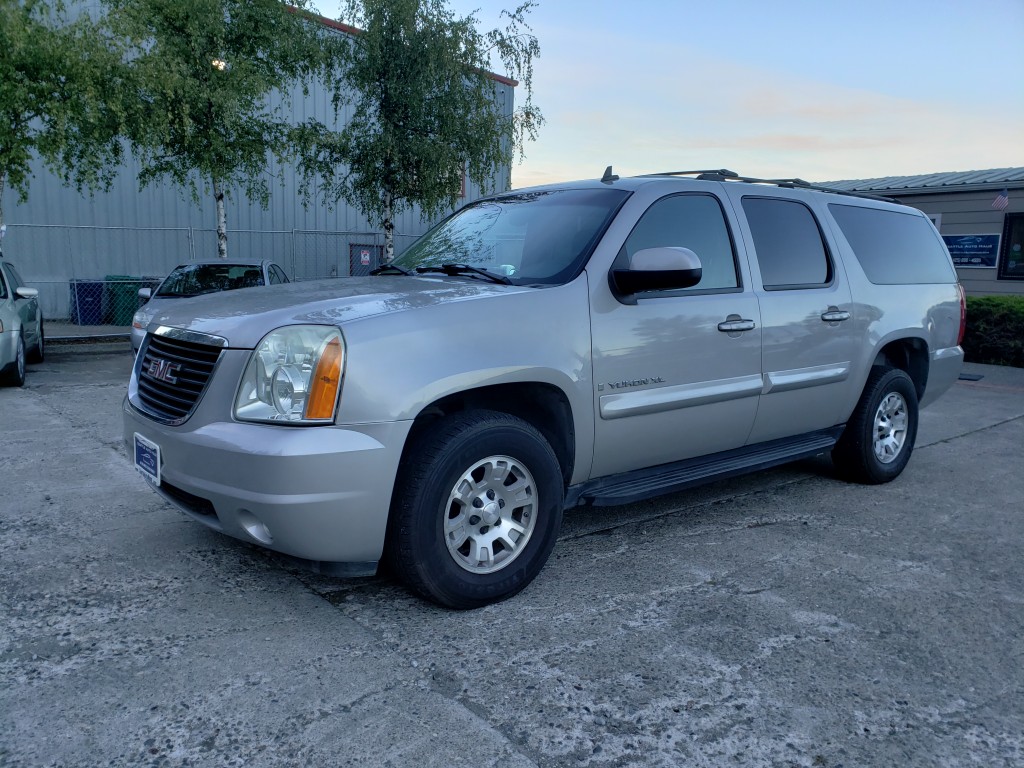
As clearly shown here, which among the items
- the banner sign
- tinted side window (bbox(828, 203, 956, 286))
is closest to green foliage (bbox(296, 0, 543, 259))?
the banner sign

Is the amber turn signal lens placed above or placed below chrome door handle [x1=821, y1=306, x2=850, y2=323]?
below

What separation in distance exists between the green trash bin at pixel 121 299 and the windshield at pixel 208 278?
7634 millimetres

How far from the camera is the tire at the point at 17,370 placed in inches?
348

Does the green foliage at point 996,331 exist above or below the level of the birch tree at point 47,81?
below

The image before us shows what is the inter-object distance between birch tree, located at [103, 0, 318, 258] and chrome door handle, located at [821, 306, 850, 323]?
453 inches

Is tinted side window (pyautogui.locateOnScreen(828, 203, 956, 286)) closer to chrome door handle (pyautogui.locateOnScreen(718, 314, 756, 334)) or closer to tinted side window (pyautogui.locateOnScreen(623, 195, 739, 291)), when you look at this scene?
tinted side window (pyautogui.locateOnScreen(623, 195, 739, 291))

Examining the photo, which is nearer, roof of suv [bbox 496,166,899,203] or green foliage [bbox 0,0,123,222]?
roof of suv [bbox 496,166,899,203]

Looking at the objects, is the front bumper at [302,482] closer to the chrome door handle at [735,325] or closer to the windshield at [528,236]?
the windshield at [528,236]

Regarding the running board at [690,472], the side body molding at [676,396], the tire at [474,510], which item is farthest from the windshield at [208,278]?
the tire at [474,510]

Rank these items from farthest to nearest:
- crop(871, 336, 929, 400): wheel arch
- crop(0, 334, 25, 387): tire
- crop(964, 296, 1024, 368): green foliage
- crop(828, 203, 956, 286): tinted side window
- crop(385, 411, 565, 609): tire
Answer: crop(964, 296, 1024, 368): green foliage
crop(0, 334, 25, 387): tire
crop(871, 336, 929, 400): wheel arch
crop(828, 203, 956, 286): tinted side window
crop(385, 411, 565, 609): tire

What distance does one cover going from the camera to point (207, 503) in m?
3.23

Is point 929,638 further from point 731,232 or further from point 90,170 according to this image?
point 90,170

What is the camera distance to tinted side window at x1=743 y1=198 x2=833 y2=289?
14.7 ft

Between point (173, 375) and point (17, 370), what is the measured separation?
268 inches
